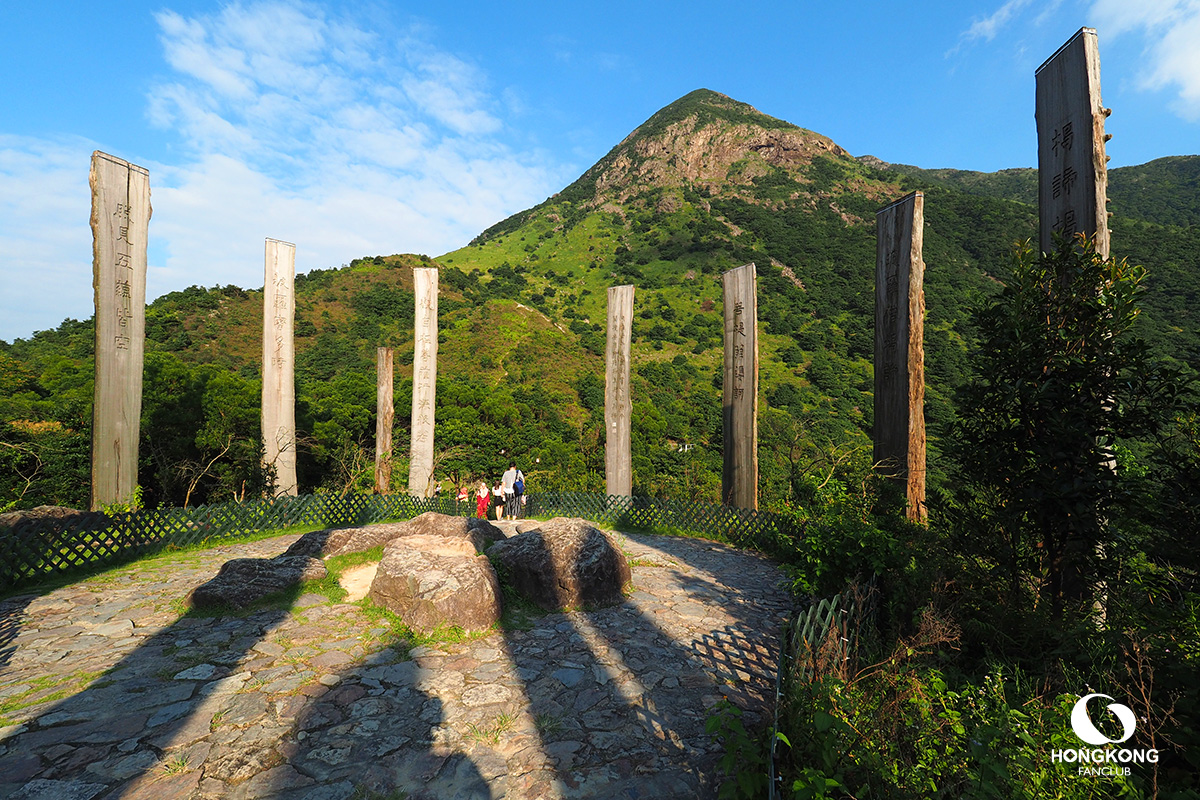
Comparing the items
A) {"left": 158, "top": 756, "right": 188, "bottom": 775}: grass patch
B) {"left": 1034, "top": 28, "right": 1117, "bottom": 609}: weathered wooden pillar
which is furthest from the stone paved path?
{"left": 1034, "top": 28, "right": 1117, "bottom": 609}: weathered wooden pillar

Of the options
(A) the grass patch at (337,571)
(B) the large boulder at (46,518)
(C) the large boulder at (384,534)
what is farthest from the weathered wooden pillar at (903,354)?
(B) the large boulder at (46,518)

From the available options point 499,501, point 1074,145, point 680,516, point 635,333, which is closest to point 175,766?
point 1074,145

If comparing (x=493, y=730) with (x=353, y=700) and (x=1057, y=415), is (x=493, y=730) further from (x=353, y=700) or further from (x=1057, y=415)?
(x=1057, y=415)

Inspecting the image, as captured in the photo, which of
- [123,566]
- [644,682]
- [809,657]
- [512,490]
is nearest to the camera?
[809,657]

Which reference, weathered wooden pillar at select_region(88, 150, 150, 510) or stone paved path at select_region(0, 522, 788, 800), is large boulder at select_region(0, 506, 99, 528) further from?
stone paved path at select_region(0, 522, 788, 800)

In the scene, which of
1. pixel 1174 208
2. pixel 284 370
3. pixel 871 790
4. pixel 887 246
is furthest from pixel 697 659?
pixel 1174 208

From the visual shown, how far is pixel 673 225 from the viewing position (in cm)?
6700

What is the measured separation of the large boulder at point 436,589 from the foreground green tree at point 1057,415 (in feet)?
15.5

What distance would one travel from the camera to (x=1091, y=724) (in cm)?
284

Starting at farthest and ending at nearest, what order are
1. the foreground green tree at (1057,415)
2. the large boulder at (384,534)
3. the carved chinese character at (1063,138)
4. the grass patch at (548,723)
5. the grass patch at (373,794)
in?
the large boulder at (384,534) → the carved chinese character at (1063,138) → the foreground green tree at (1057,415) → the grass patch at (548,723) → the grass patch at (373,794)

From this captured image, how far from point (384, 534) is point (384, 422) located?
6.54 metres

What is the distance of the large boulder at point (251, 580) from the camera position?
18.5 feet

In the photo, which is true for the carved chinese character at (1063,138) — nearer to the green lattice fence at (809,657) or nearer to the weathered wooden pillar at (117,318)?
the green lattice fence at (809,657)

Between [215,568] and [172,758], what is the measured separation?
5.41m
